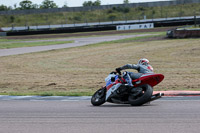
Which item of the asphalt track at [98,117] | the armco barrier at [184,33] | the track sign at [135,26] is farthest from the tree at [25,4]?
the asphalt track at [98,117]

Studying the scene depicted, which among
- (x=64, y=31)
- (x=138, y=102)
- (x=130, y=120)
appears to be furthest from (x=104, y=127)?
(x=64, y=31)

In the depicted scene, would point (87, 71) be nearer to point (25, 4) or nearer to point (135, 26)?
point (135, 26)

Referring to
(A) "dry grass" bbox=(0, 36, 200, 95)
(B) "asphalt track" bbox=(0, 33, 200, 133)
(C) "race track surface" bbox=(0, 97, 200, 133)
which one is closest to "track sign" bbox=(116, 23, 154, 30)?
(A) "dry grass" bbox=(0, 36, 200, 95)

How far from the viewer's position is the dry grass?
548 inches

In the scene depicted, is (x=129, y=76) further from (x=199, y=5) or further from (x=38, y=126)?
(x=199, y=5)

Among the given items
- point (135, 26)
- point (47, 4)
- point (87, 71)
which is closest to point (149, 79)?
point (87, 71)

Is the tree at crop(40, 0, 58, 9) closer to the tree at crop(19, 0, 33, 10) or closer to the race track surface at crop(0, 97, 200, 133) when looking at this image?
the tree at crop(19, 0, 33, 10)

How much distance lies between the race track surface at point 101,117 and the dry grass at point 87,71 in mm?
2690

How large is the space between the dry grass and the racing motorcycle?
2263 mm

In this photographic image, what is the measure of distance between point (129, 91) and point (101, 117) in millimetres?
1504

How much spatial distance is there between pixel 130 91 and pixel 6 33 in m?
54.9

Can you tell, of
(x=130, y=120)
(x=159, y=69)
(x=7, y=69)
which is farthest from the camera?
(x=7, y=69)

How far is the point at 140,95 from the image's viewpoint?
29.3ft

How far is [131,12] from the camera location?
93625 millimetres
